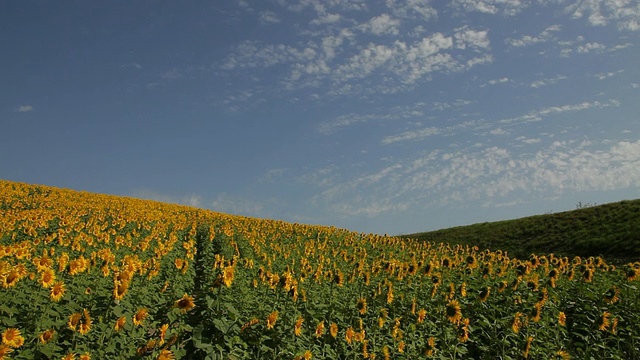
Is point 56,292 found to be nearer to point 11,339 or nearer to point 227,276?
point 11,339

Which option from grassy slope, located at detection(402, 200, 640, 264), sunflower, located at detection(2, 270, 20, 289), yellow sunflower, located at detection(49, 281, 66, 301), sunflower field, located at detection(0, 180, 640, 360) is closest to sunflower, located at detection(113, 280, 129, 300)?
sunflower field, located at detection(0, 180, 640, 360)

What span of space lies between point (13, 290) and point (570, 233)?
27936 mm

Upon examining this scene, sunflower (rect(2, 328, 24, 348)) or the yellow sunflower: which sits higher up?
the yellow sunflower

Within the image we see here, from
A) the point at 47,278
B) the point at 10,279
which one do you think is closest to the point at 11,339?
the point at 10,279

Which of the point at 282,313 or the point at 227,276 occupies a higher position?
the point at 227,276

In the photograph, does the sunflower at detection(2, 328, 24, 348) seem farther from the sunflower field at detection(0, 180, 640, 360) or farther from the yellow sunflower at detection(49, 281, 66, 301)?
the yellow sunflower at detection(49, 281, 66, 301)

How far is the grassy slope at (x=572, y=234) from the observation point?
22.7 metres

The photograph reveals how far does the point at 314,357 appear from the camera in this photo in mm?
5973

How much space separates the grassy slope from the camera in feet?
74.5

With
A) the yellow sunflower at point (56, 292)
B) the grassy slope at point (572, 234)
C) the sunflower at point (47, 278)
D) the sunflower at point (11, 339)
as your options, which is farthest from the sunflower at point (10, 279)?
the grassy slope at point (572, 234)

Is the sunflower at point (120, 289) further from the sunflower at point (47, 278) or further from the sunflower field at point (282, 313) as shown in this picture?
the sunflower at point (47, 278)

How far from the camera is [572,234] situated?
26.2 metres

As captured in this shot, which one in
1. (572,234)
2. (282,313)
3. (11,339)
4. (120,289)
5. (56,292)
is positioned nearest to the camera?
(11,339)

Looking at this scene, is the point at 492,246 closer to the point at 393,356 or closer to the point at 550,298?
the point at 550,298
